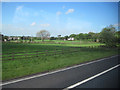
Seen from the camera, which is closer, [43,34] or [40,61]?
[40,61]

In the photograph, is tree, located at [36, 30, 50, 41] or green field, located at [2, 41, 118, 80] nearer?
green field, located at [2, 41, 118, 80]

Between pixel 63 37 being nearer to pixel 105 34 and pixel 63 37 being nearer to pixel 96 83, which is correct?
pixel 105 34

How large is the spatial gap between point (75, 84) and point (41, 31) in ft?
329

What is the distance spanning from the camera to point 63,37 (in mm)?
134375

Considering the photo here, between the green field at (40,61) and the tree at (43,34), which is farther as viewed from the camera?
the tree at (43,34)

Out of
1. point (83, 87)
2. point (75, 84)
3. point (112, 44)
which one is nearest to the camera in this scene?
point (83, 87)

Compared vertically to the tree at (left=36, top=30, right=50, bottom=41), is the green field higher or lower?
lower

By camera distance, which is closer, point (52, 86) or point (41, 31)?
point (52, 86)

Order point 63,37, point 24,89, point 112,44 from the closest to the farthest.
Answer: point 24,89 < point 112,44 < point 63,37

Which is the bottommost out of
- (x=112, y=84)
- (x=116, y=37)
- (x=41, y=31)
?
(x=112, y=84)

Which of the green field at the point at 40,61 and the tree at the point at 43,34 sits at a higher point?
the tree at the point at 43,34

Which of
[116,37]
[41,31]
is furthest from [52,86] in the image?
[41,31]

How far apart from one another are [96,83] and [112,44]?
36530 mm

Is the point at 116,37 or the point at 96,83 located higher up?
the point at 116,37
